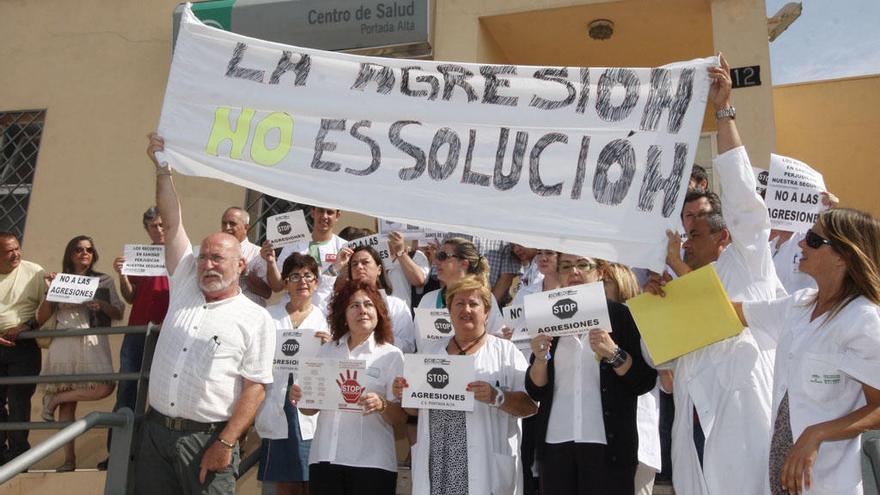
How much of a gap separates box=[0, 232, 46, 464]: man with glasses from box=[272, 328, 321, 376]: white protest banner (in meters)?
2.58

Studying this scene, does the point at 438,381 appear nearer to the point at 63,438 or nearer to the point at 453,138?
the point at 453,138

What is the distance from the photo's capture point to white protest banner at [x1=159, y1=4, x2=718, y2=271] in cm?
441

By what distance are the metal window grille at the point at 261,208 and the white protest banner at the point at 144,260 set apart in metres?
2.75

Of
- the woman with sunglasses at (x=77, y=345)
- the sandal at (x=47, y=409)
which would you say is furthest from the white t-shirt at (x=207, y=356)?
the sandal at (x=47, y=409)

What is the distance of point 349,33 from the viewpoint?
30.6 ft

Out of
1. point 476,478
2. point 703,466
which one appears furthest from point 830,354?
point 476,478

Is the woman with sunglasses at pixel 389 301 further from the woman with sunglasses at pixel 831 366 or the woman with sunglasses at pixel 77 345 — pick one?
the woman with sunglasses at pixel 831 366

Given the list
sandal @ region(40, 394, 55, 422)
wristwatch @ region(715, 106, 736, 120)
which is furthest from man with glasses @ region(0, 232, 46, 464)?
wristwatch @ region(715, 106, 736, 120)

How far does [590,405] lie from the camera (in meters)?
4.41

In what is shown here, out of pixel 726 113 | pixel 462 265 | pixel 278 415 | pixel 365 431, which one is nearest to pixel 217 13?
pixel 462 265

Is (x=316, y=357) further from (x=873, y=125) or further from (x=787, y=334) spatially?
(x=873, y=125)

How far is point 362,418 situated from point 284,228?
2.16m

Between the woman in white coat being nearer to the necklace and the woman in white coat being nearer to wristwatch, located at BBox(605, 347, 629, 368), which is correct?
the necklace

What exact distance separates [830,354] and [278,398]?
10.7 feet
